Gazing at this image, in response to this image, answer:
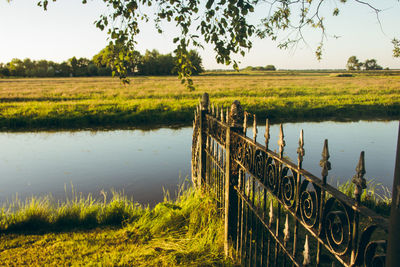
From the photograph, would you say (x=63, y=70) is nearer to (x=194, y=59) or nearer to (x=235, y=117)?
(x=194, y=59)

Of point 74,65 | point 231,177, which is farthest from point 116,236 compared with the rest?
point 74,65

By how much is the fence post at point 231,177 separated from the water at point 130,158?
3.84m

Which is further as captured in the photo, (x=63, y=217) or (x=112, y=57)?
(x=63, y=217)

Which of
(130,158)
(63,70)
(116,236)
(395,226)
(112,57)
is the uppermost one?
(63,70)

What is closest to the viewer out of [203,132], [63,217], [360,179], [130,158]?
[360,179]

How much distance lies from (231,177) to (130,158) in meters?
8.17

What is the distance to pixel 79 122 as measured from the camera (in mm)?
18047

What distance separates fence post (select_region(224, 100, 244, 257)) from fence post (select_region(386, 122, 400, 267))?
214 centimetres

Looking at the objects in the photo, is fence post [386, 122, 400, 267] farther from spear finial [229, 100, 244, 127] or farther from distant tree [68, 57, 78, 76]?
distant tree [68, 57, 78, 76]

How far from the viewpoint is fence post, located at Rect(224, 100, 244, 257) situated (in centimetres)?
328

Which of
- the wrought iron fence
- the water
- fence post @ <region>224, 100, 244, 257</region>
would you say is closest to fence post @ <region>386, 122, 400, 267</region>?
the wrought iron fence

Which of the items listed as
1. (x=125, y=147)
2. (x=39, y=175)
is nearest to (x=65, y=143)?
(x=125, y=147)

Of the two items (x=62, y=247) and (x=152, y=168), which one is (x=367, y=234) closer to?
(x=62, y=247)

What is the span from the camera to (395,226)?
1093 millimetres
